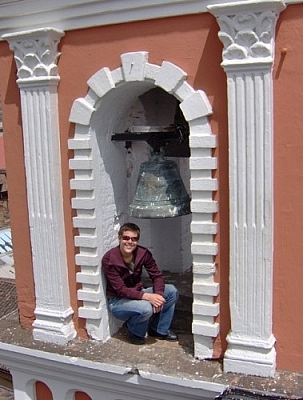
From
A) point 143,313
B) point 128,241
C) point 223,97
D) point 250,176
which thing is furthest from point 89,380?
point 223,97

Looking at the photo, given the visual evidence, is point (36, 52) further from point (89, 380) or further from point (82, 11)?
point (89, 380)

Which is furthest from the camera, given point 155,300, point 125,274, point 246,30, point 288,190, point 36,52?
point 125,274

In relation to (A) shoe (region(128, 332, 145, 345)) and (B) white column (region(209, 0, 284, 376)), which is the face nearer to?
(A) shoe (region(128, 332, 145, 345))

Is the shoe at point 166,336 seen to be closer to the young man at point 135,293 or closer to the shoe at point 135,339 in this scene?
the young man at point 135,293

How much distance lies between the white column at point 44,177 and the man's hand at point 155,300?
1.93 ft

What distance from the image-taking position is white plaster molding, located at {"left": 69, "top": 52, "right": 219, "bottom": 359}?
3.40m

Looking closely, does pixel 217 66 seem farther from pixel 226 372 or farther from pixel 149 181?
pixel 226 372

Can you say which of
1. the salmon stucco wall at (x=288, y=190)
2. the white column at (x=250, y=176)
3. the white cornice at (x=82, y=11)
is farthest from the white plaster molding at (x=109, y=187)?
the salmon stucco wall at (x=288, y=190)

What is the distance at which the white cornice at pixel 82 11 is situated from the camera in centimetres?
334

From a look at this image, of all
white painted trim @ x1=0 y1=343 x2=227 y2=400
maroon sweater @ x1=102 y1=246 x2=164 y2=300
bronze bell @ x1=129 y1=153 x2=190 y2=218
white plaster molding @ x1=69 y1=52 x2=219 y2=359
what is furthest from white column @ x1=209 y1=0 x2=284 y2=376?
maroon sweater @ x1=102 y1=246 x2=164 y2=300

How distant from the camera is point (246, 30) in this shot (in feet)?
10.4

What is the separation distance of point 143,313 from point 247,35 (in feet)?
6.22

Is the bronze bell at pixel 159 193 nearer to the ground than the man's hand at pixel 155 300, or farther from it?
farther from it

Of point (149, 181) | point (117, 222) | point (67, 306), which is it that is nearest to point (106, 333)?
point (67, 306)
